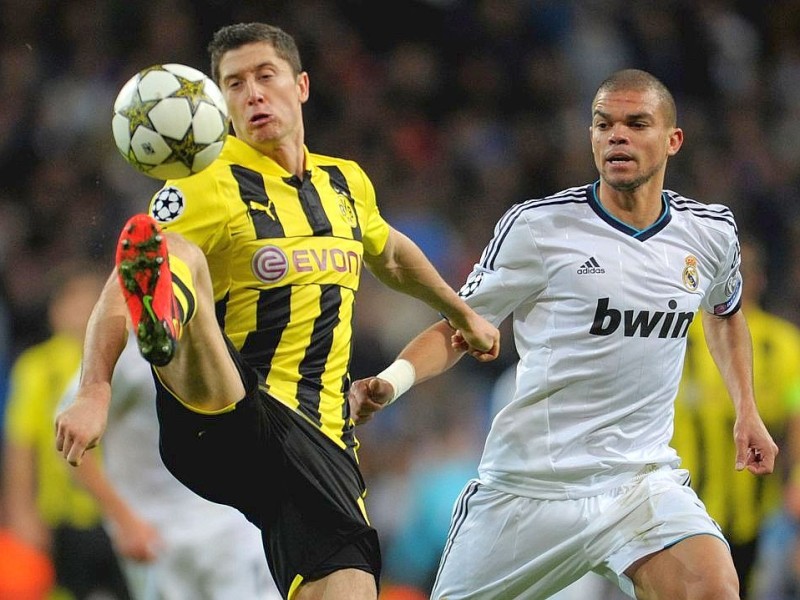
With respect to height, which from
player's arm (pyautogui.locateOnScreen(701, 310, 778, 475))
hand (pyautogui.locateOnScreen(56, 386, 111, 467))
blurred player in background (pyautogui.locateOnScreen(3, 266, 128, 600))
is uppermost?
hand (pyautogui.locateOnScreen(56, 386, 111, 467))

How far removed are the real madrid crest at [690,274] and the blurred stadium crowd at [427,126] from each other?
4239 mm

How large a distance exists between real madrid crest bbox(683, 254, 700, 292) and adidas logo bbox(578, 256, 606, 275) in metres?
0.35

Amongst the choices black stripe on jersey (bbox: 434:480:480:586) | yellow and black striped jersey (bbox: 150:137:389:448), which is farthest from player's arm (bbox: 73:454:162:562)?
yellow and black striped jersey (bbox: 150:137:389:448)

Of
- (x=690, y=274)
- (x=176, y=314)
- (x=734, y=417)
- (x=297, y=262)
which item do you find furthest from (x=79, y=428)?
(x=734, y=417)

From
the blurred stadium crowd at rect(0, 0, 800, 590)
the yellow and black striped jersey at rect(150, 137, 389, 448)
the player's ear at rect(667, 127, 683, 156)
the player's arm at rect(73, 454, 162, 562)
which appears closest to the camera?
the yellow and black striped jersey at rect(150, 137, 389, 448)

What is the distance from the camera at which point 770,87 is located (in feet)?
47.0

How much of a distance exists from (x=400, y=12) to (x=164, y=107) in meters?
9.00

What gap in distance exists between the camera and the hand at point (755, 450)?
5.71 meters

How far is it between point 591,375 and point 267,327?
4.22ft

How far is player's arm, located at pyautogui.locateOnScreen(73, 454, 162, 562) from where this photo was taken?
22.8ft

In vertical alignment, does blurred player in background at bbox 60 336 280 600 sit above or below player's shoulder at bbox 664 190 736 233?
below

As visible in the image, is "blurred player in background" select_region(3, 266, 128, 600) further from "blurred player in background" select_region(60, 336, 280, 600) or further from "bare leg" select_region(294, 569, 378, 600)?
"bare leg" select_region(294, 569, 378, 600)

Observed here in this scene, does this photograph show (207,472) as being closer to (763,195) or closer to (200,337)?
(200,337)

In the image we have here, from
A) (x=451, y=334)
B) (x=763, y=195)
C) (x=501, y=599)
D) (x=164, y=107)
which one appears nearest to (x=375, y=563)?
(x=501, y=599)
